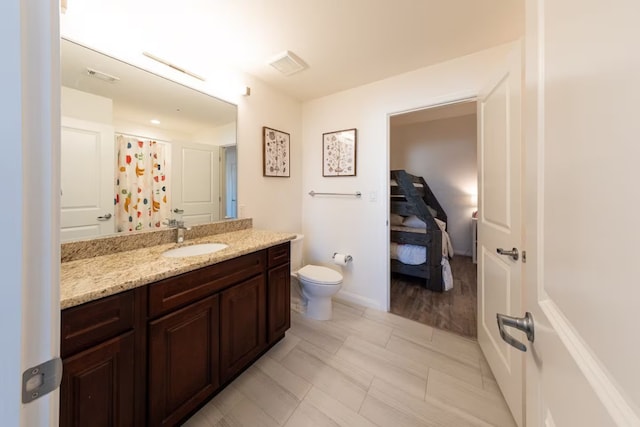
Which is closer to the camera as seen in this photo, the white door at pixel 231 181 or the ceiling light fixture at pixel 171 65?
the ceiling light fixture at pixel 171 65

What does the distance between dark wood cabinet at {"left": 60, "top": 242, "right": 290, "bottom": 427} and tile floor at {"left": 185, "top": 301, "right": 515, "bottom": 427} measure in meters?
0.18

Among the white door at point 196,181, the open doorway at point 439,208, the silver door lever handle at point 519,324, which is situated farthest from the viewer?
the open doorway at point 439,208

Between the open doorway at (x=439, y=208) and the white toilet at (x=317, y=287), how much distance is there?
0.74 m

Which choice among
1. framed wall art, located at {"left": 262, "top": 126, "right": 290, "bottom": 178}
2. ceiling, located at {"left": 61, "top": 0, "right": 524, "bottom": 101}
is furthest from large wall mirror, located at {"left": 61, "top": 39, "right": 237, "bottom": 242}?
framed wall art, located at {"left": 262, "top": 126, "right": 290, "bottom": 178}

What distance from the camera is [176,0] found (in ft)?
4.41

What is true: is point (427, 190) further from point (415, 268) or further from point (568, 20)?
point (568, 20)

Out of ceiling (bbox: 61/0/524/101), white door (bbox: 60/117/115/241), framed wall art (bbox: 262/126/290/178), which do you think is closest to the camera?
white door (bbox: 60/117/115/241)

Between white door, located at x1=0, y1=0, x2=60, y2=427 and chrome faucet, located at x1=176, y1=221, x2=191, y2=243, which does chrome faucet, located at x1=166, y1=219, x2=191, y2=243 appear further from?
white door, located at x1=0, y1=0, x2=60, y2=427

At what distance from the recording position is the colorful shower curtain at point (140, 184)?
4.73ft

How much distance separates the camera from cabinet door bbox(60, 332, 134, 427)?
0.83m

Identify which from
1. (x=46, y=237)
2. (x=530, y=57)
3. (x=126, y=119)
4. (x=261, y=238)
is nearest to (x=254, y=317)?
(x=261, y=238)

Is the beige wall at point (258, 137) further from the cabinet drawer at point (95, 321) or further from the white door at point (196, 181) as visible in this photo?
the cabinet drawer at point (95, 321)

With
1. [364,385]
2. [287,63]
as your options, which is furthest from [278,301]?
[287,63]

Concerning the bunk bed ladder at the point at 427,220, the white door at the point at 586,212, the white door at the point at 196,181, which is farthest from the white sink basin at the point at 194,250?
the bunk bed ladder at the point at 427,220
